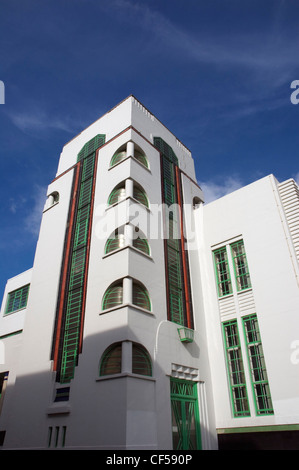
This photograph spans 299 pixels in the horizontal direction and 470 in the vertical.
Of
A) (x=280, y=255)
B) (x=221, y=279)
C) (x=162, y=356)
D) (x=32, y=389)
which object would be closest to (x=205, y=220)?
(x=221, y=279)

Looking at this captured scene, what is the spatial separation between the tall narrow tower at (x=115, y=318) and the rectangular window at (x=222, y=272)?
112 cm

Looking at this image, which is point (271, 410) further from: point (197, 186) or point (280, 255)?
point (197, 186)

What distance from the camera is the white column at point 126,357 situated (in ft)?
39.8

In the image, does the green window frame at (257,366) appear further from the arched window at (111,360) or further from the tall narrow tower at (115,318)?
the arched window at (111,360)

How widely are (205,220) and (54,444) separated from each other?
42.5ft

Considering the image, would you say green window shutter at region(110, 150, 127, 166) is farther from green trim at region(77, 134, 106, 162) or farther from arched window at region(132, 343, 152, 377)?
arched window at region(132, 343, 152, 377)

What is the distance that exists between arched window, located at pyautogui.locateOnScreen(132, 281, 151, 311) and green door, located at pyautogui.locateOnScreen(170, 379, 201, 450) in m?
3.13

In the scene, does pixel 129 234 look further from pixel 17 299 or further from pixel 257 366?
pixel 17 299

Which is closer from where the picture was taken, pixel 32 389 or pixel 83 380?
pixel 83 380

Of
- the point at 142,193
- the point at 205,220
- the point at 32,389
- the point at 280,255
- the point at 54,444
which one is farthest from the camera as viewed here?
the point at 205,220

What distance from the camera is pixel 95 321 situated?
14.0 metres

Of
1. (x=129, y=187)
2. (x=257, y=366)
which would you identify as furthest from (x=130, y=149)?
(x=257, y=366)

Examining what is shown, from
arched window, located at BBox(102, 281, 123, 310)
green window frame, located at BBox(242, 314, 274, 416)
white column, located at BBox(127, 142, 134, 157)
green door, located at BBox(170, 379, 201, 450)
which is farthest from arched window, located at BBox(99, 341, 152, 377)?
white column, located at BBox(127, 142, 134, 157)

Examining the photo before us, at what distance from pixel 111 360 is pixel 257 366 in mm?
6403
